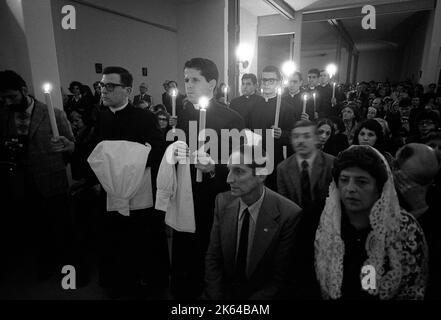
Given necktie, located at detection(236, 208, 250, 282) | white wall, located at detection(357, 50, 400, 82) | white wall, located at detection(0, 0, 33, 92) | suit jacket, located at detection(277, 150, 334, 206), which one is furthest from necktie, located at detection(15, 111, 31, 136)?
white wall, located at detection(357, 50, 400, 82)

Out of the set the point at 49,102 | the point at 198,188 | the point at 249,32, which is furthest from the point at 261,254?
the point at 249,32

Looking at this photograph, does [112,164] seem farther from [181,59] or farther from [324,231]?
[181,59]

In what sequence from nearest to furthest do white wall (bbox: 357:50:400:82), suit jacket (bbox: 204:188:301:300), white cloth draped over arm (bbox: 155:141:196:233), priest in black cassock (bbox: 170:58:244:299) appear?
suit jacket (bbox: 204:188:301:300), white cloth draped over arm (bbox: 155:141:196:233), priest in black cassock (bbox: 170:58:244:299), white wall (bbox: 357:50:400:82)

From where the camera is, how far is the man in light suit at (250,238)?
1.70 m

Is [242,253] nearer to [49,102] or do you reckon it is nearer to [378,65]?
[49,102]

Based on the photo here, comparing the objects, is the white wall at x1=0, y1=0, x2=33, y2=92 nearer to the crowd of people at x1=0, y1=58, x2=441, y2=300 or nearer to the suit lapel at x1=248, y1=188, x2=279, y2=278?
the crowd of people at x1=0, y1=58, x2=441, y2=300

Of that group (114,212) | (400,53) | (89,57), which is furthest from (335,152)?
(400,53)

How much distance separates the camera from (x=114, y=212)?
7.72 feet

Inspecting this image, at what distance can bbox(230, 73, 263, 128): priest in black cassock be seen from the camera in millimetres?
3977

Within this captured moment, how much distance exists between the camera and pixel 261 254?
1.70 m

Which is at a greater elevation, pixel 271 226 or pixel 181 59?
pixel 181 59

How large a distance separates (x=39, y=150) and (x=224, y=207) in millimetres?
1870

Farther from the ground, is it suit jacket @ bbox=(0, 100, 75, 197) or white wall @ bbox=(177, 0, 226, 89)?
white wall @ bbox=(177, 0, 226, 89)

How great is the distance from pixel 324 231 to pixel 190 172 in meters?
1.00
